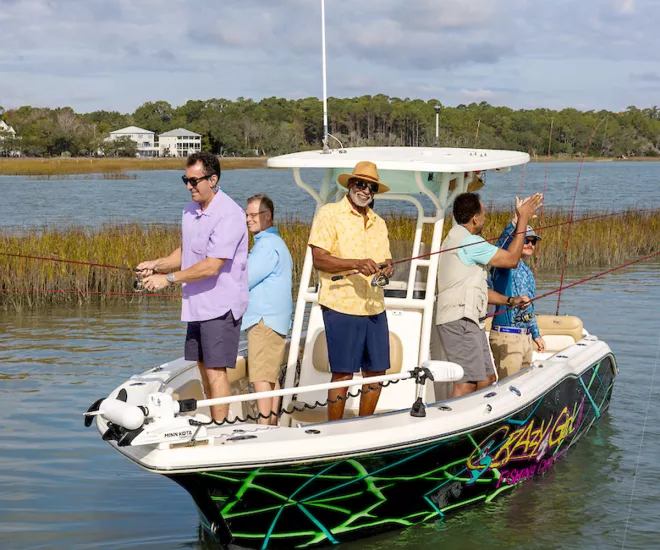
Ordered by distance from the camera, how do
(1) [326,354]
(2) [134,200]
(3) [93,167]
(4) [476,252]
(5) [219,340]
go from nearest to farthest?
(5) [219,340] < (4) [476,252] < (1) [326,354] < (2) [134,200] < (3) [93,167]

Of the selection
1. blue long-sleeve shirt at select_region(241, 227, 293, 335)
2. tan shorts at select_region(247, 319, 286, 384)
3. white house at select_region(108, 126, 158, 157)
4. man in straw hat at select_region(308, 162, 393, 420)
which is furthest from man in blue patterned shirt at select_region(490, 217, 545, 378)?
white house at select_region(108, 126, 158, 157)

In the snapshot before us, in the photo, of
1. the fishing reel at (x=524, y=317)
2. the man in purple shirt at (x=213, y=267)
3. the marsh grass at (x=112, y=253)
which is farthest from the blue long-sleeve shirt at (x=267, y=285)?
the marsh grass at (x=112, y=253)

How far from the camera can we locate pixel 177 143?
138125 millimetres

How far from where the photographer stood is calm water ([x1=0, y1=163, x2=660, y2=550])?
6148 millimetres

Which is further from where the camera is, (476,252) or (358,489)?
(476,252)

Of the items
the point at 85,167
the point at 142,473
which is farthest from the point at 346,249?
the point at 85,167

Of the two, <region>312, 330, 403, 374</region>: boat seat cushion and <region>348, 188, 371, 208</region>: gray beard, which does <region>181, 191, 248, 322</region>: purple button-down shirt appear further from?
<region>312, 330, 403, 374</region>: boat seat cushion

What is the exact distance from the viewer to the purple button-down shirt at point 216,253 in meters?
5.55

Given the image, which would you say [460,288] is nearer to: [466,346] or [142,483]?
[466,346]

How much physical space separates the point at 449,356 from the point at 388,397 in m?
0.63

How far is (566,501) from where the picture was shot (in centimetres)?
673

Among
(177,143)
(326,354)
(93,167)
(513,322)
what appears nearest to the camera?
(326,354)

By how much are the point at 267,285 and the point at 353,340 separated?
82 centimetres

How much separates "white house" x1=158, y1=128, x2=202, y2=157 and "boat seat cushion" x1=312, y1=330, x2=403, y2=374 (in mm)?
131204
